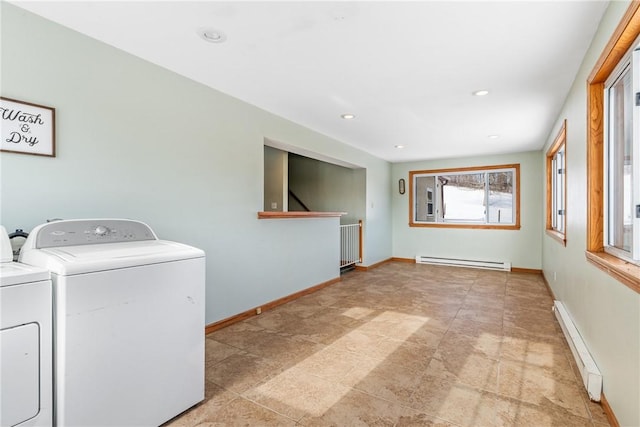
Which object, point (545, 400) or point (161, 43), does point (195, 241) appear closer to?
point (161, 43)

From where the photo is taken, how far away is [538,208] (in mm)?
5613

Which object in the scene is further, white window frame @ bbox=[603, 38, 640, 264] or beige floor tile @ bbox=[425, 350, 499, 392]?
beige floor tile @ bbox=[425, 350, 499, 392]

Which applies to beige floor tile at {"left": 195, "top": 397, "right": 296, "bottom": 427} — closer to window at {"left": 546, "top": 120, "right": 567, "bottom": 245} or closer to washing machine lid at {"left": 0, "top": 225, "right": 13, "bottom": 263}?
washing machine lid at {"left": 0, "top": 225, "right": 13, "bottom": 263}

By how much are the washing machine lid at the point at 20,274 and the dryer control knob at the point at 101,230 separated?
401 millimetres

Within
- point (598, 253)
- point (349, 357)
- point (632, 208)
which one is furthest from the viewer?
point (349, 357)

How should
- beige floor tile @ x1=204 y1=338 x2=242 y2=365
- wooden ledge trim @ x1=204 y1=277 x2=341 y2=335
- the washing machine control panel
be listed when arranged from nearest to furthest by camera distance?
the washing machine control panel < beige floor tile @ x1=204 y1=338 x2=242 y2=365 < wooden ledge trim @ x1=204 y1=277 x2=341 y2=335

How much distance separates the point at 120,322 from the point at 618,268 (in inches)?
94.6

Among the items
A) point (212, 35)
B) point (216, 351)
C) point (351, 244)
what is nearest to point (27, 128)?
point (212, 35)

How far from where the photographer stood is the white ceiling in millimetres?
1753

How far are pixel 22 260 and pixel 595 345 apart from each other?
10.8 ft

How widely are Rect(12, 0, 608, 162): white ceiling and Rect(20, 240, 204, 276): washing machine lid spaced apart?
52.6 inches

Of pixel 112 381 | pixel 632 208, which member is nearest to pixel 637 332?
pixel 632 208

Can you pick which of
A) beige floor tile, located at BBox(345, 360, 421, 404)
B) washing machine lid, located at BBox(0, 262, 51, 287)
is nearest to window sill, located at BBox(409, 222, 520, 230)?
beige floor tile, located at BBox(345, 360, 421, 404)

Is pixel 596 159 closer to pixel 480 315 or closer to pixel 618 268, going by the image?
pixel 618 268
